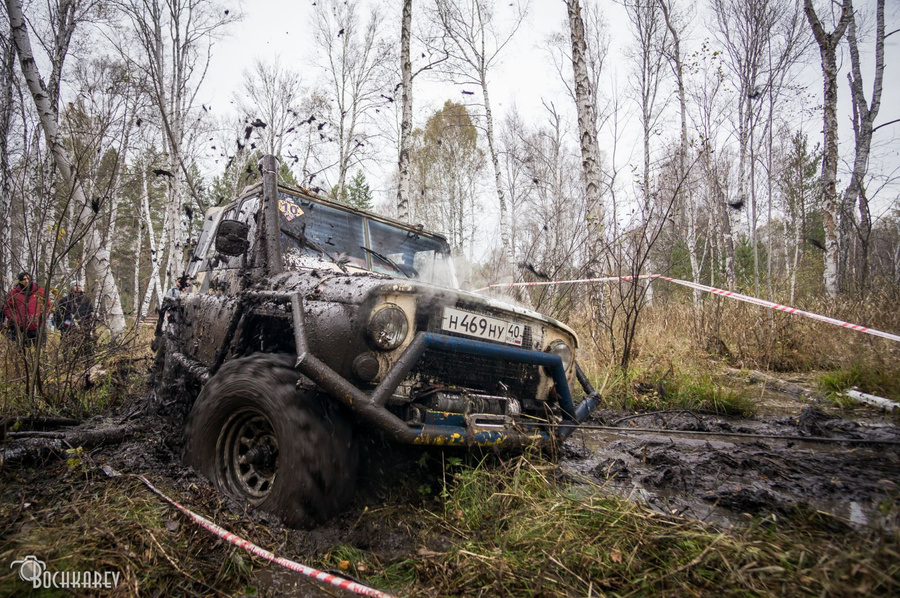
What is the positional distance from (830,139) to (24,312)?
12.7m

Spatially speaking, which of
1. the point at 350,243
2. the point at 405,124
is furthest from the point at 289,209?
the point at 405,124

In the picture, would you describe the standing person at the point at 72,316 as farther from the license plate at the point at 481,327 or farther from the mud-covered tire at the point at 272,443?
the license plate at the point at 481,327

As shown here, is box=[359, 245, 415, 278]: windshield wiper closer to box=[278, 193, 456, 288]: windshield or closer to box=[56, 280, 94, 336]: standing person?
box=[278, 193, 456, 288]: windshield

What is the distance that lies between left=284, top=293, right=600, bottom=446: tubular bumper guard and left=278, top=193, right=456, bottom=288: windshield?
2.93 ft

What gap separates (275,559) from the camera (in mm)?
1754

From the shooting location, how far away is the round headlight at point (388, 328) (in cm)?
230

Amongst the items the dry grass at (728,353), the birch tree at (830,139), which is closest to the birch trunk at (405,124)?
the dry grass at (728,353)

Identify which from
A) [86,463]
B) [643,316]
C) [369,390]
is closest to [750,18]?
[643,316]

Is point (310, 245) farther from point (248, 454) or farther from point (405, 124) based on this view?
point (405, 124)

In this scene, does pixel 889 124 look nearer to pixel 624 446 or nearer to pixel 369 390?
pixel 624 446

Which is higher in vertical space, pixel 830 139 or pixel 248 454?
pixel 830 139

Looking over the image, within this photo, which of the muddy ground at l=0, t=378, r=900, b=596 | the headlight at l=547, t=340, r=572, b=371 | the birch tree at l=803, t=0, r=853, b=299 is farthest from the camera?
the birch tree at l=803, t=0, r=853, b=299

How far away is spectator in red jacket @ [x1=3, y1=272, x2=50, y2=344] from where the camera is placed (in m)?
3.66

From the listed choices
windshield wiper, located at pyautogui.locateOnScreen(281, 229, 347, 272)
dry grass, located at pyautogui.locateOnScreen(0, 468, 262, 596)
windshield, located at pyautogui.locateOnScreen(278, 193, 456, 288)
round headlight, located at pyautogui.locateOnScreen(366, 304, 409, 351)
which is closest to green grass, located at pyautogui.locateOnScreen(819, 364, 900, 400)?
windshield, located at pyautogui.locateOnScreen(278, 193, 456, 288)
